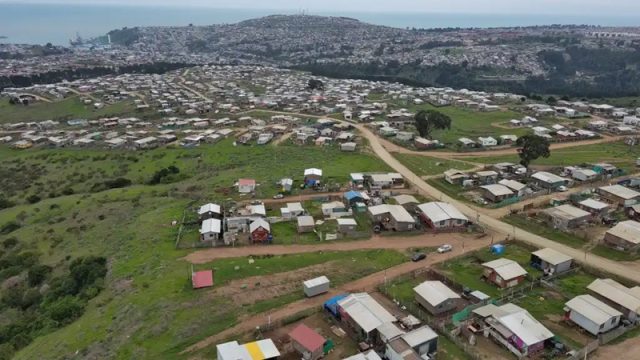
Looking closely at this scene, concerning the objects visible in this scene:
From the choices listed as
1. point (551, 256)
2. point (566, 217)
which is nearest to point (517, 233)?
point (566, 217)

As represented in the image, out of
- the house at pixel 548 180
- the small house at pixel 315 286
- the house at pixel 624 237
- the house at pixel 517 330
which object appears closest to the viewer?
the house at pixel 517 330

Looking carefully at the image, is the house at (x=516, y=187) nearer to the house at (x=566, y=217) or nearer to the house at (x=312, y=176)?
the house at (x=566, y=217)

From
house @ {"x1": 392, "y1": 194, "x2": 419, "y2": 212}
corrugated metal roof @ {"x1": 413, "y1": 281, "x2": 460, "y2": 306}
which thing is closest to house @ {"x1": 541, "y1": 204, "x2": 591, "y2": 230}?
house @ {"x1": 392, "y1": 194, "x2": 419, "y2": 212}

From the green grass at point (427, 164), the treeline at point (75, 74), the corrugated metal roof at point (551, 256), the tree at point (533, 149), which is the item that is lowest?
the corrugated metal roof at point (551, 256)

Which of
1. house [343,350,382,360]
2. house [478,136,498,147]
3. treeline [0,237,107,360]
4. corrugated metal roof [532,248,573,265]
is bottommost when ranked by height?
treeline [0,237,107,360]

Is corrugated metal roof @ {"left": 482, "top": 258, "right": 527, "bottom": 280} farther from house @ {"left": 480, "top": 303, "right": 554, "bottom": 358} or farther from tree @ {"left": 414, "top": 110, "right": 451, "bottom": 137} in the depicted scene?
tree @ {"left": 414, "top": 110, "right": 451, "bottom": 137}

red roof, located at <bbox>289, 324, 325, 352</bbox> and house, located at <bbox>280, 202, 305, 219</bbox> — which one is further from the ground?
house, located at <bbox>280, 202, 305, 219</bbox>

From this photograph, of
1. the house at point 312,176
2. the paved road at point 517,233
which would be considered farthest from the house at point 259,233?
the paved road at point 517,233

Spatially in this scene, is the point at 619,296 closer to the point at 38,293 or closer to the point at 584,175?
the point at 584,175
